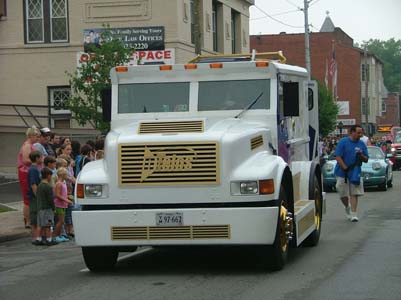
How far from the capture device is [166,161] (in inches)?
368

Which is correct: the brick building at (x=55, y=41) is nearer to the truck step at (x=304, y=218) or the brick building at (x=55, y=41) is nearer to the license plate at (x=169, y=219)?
the truck step at (x=304, y=218)

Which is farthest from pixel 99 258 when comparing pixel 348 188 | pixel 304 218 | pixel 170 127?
pixel 348 188

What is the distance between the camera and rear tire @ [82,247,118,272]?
9900mm

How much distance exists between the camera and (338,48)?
262 ft

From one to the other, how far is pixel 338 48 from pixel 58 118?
173 feet

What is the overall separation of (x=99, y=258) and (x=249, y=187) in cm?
213

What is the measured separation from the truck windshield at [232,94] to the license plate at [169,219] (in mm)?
1933

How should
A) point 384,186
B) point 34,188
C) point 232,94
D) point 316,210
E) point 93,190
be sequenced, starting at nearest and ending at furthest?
point 93,190 < point 232,94 < point 316,210 < point 34,188 < point 384,186

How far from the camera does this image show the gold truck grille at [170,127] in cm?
973

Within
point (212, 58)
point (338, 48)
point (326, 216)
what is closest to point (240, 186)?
point (212, 58)

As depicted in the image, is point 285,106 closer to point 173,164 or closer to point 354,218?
point 173,164

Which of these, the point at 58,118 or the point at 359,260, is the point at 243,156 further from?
the point at 58,118

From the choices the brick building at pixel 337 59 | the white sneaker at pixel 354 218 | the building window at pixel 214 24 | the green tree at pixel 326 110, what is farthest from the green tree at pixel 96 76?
the brick building at pixel 337 59

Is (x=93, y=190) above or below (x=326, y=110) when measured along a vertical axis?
below
